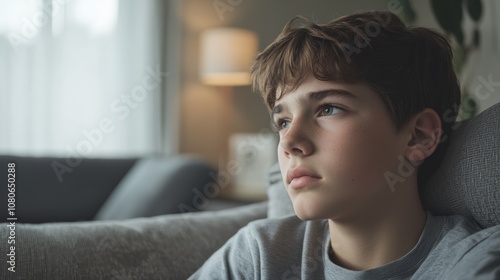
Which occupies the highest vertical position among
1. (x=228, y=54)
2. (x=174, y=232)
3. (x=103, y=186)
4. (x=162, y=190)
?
(x=174, y=232)

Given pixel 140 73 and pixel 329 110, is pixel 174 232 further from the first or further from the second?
pixel 140 73

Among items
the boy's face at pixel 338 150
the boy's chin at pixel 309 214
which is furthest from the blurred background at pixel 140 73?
the boy's chin at pixel 309 214

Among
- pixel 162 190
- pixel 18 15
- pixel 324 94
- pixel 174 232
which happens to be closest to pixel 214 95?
pixel 18 15

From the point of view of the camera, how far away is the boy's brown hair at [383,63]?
3.09 feet

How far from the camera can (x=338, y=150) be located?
89 cm

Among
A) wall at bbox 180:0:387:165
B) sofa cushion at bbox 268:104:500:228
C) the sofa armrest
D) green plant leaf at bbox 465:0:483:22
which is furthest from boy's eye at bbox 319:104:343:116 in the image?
wall at bbox 180:0:387:165

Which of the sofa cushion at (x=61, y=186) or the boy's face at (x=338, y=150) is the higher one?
the boy's face at (x=338, y=150)

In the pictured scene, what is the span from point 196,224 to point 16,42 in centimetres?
220

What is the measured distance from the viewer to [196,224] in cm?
121

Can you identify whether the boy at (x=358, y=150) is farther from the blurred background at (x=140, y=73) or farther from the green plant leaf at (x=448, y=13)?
the blurred background at (x=140, y=73)

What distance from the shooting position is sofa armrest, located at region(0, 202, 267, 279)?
0.97 m

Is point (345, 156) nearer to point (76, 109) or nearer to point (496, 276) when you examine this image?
point (496, 276)

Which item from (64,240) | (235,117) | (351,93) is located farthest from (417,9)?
(64,240)

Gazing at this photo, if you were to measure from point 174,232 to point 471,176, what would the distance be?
0.58m
